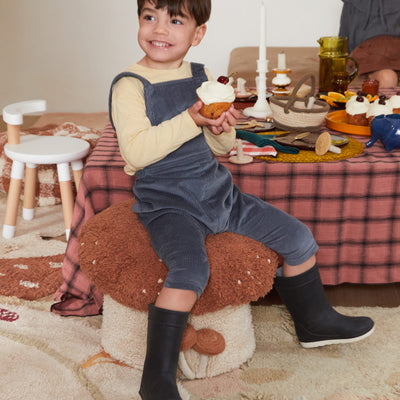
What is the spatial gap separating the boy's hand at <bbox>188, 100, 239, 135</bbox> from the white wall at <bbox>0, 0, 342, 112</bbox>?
3102mm

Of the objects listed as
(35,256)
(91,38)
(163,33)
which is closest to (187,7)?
(163,33)

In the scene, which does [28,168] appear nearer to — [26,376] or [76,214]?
[76,214]

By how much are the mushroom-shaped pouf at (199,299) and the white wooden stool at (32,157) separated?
27.9 inches

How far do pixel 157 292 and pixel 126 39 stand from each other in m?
3.41

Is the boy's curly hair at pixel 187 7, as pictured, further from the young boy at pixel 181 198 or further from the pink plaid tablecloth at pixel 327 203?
the pink plaid tablecloth at pixel 327 203

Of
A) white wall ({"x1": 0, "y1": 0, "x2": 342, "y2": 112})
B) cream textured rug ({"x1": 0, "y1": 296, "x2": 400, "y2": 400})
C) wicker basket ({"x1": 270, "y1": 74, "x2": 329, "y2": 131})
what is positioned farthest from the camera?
white wall ({"x1": 0, "y1": 0, "x2": 342, "y2": 112})

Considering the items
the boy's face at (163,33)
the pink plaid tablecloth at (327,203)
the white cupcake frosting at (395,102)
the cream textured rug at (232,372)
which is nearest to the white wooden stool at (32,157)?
the pink plaid tablecloth at (327,203)

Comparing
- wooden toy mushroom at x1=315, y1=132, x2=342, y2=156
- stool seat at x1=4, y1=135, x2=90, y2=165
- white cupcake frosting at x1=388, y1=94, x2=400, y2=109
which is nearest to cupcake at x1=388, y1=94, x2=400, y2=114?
white cupcake frosting at x1=388, y1=94, x2=400, y2=109

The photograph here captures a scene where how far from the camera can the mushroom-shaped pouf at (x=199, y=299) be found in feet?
4.03

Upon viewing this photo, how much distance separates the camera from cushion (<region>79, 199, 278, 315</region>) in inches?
48.1

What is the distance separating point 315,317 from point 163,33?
0.81 metres

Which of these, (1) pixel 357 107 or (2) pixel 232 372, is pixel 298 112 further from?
(2) pixel 232 372

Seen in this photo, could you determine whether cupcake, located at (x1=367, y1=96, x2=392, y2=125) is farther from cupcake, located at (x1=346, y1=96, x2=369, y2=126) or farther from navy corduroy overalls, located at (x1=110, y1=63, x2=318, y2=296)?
navy corduroy overalls, located at (x1=110, y1=63, x2=318, y2=296)

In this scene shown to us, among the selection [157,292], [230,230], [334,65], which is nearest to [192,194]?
[230,230]
